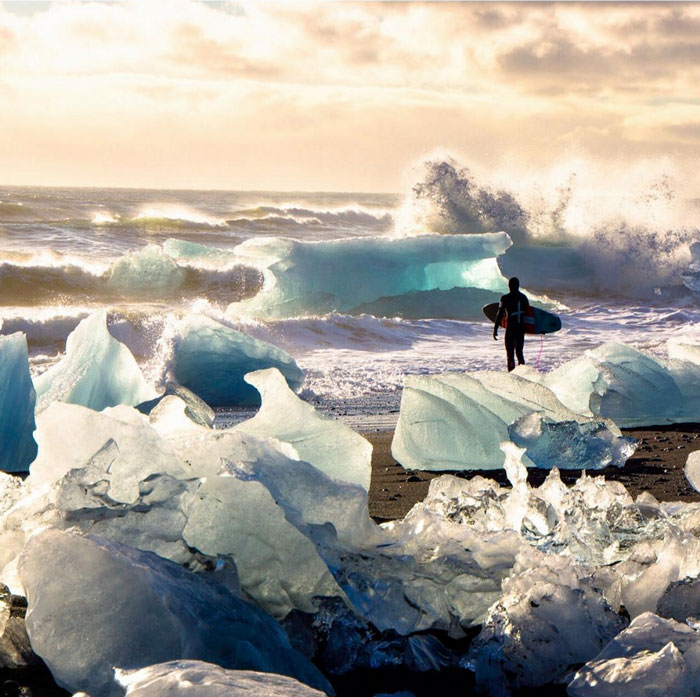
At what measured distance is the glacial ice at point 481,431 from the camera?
16.3ft

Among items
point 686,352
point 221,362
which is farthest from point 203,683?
point 221,362

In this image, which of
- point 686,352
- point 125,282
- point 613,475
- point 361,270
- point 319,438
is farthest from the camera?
point 125,282

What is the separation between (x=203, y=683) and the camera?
175cm

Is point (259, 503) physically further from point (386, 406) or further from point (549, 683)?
point (386, 406)

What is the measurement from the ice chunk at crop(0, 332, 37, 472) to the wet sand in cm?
191

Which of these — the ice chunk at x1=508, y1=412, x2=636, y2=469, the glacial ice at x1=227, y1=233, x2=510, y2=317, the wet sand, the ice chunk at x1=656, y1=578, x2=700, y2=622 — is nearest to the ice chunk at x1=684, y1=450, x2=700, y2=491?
the wet sand

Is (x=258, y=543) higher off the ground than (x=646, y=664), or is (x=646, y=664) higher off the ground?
(x=258, y=543)

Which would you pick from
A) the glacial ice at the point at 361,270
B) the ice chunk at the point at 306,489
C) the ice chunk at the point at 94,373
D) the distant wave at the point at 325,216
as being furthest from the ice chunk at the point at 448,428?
the distant wave at the point at 325,216

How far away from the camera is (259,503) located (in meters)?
2.39

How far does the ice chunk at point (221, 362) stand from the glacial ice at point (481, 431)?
3190 millimetres

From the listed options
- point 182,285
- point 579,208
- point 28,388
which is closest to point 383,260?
point 182,285

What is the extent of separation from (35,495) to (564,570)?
1425 mm

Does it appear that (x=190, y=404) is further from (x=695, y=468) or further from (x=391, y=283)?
(x=391, y=283)

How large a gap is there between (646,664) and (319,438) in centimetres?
165
